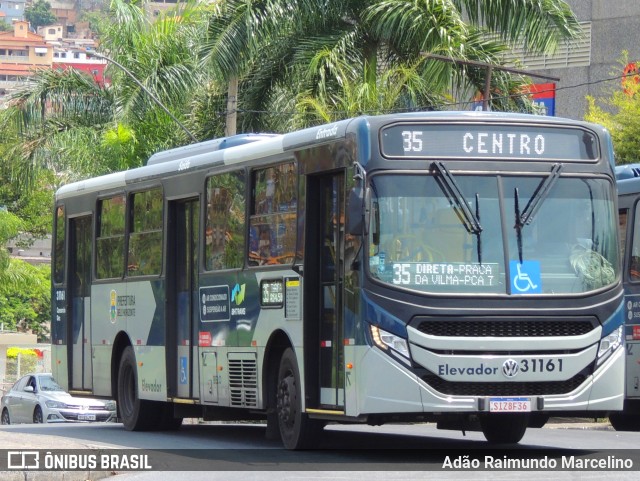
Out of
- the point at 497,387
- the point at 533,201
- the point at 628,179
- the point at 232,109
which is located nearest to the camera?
the point at 497,387

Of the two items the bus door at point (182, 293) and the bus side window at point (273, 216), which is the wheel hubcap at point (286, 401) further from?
the bus door at point (182, 293)

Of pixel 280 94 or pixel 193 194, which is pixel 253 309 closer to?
pixel 193 194

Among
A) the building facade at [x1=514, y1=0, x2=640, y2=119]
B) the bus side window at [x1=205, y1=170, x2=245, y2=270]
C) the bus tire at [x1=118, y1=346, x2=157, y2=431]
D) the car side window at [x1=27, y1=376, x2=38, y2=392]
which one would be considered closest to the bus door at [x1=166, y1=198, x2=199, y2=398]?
the bus side window at [x1=205, y1=170, x2=245, y2=270]

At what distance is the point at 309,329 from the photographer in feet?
45.9

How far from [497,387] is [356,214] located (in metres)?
1.94

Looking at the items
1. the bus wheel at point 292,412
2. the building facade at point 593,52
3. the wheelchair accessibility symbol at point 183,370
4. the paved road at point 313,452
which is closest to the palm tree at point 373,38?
the paved road at point 313,452

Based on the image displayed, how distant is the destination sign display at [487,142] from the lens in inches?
520

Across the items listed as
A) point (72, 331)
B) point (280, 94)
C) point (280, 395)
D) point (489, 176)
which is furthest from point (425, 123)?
point (280, 94)

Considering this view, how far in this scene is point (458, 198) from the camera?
13031mm

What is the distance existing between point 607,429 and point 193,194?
28.1 ft

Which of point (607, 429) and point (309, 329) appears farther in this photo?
point (607, 429)

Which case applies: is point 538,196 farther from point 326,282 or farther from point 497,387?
point 326,282

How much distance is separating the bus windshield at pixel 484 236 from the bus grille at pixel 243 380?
2825mm

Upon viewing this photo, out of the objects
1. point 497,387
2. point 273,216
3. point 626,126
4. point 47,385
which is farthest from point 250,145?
point 626,126
